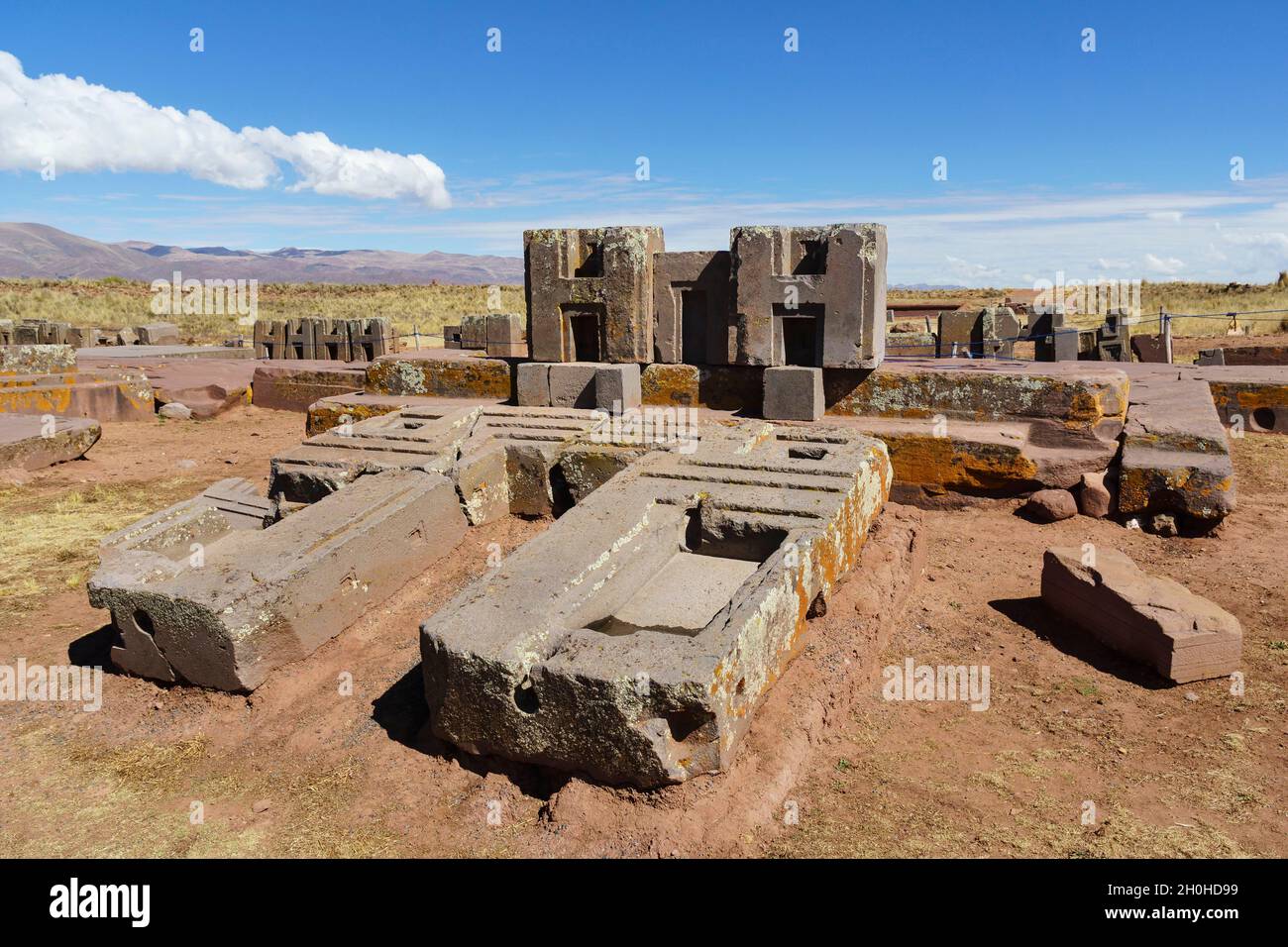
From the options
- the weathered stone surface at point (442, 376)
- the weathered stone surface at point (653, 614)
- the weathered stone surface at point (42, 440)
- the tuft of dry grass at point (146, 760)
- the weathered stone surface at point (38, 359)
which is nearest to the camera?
the weathered stone surface at point (653, 614)

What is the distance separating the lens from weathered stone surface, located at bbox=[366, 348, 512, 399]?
8547 millimetres

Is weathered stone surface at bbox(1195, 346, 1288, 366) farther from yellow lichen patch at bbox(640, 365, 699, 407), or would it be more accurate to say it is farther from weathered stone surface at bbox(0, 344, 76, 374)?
weathered stone surface at bbox(0, 344, 76, 374)

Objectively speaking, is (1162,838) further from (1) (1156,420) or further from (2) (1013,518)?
(1) (1156,420)

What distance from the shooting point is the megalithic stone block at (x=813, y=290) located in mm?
7016

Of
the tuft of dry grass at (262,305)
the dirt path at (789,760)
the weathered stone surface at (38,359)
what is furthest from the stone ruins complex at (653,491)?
the tuft of dry grass at (262,305)

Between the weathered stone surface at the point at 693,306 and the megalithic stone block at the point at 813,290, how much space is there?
0.73ft

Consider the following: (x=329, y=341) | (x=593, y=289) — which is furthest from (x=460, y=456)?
(x=329, y=341)

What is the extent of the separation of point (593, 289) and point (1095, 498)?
448cm

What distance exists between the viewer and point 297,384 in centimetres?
1300

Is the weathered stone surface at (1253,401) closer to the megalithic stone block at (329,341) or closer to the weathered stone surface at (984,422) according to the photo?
the weathered stone surface at (984,422)

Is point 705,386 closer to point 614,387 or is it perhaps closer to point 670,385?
point 670,385

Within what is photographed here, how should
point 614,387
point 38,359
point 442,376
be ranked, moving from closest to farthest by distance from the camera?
point 614,387, point 442,376, point 38,359

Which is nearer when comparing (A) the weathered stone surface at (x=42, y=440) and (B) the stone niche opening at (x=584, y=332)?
(B) the stone niche opening at (x=584, y=332)

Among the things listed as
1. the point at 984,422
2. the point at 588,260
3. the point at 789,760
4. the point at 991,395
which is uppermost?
the point at 588,260
